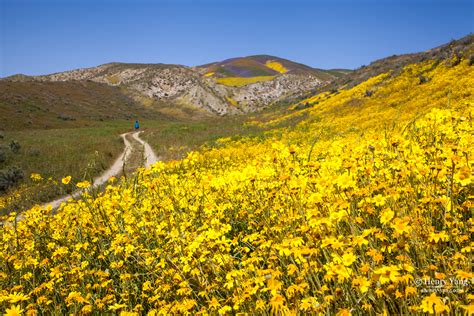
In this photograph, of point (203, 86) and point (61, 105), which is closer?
point (61, 105)

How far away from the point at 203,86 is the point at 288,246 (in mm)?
87486

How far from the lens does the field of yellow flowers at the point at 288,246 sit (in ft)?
8.11

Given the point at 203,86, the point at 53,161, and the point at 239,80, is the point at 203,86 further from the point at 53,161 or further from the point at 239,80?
the point at 53,161

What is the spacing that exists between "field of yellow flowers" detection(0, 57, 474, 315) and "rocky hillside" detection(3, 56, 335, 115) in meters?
72.4

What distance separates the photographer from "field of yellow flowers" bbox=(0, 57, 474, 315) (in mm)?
2473

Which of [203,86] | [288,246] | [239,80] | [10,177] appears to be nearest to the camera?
[288,246]

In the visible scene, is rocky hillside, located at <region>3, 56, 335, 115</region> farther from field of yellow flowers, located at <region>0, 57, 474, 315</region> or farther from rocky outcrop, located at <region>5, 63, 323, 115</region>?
field of yellow flowers, located at <region>0, 57, 474, 315</region>

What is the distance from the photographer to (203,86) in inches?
3455

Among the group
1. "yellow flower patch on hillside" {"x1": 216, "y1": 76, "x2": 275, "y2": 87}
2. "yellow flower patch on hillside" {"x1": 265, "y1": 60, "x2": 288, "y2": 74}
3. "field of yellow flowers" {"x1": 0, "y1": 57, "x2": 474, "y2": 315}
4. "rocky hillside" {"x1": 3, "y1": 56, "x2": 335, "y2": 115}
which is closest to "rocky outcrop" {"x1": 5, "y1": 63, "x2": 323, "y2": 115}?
"rocky hillside" {"x1": 3, "y1": 56, "x2": 335, "y2": 115}

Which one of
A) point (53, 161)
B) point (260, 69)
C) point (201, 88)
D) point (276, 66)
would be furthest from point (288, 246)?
point (276, 66)

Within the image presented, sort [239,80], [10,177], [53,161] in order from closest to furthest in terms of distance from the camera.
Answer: [10,177], [53,161], [239,80]

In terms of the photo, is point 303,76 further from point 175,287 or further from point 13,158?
point 175,287

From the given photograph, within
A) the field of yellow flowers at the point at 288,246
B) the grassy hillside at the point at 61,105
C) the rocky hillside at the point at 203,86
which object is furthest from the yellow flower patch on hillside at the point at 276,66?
the field of yellow flowers at the point at 288,246

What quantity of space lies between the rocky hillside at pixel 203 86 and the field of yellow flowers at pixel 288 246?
72423 millimetres
